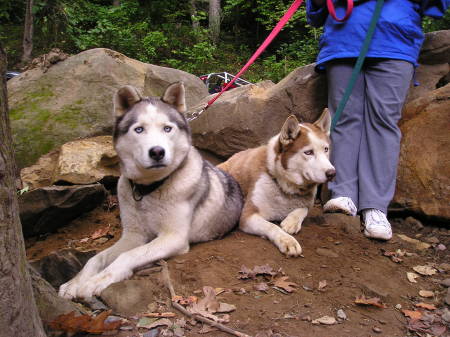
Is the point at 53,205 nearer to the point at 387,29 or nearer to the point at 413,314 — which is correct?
the point at 413,314

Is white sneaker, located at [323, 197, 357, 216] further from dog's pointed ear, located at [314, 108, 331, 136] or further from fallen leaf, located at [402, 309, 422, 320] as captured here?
fallen leaf, located at [402, 309, 422, 320]

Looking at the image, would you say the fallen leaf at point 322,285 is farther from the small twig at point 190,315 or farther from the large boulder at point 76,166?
the large boulder at point 76,166

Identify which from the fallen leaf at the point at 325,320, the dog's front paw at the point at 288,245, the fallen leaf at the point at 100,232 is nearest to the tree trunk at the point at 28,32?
the fallen leaf at the point at 100,232

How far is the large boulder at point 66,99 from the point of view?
5.30 metres

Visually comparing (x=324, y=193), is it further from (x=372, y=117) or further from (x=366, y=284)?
(x=366, y=284)

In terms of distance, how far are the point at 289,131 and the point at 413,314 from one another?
5.83 feet

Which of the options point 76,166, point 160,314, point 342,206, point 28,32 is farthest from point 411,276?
Result: point 28,32

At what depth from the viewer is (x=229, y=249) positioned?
331 centimetres

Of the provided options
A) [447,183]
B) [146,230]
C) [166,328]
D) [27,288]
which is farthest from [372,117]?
[27,288]

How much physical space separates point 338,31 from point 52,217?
11.6ft

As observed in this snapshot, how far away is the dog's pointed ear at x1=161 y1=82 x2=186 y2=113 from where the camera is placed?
3.27 meters

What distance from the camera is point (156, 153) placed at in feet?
9.31

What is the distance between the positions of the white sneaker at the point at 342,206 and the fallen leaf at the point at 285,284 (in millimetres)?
1167

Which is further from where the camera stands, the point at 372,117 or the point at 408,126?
the point at 408,126
